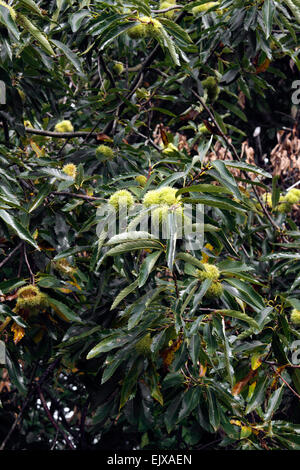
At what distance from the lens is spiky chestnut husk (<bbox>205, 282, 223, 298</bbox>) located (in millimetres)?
1376

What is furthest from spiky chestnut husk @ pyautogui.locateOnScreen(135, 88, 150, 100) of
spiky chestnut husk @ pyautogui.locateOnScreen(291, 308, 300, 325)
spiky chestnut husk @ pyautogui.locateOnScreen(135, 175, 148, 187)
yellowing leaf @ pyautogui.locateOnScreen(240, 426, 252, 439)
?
yellowing leaf @ pyautogui.locateOnScreen(240, 426, 252, 439)

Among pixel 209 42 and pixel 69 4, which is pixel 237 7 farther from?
pixel 69 4

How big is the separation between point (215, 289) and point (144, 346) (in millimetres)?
319

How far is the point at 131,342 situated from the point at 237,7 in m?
1.19

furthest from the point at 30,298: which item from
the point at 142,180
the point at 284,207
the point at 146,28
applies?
the point at 284,207

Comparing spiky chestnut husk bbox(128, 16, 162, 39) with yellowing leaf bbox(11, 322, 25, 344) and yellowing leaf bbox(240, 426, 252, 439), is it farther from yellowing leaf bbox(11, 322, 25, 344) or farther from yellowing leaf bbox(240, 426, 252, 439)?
yellowing leaf bbox(240, 426, 252, 439)

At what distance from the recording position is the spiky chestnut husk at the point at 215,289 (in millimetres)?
1376

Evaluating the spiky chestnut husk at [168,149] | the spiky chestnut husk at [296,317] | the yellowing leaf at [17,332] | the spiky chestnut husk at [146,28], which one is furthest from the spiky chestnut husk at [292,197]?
the yellowing leaf at [17,332]

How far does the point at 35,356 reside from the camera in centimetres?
204

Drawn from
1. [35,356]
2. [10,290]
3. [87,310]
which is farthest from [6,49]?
[35,356]

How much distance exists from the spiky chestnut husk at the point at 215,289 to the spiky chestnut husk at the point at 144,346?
11.4 inches

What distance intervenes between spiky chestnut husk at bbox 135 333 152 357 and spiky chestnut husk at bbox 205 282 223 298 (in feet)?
0.95

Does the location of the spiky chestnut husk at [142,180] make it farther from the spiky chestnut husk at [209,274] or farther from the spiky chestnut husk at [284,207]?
the spiky chestnut husk at [284,207]

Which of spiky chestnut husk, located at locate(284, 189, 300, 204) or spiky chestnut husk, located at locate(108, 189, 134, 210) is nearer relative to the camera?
spiky chestnut husk, located at locate(108, 189, 134, 210)
